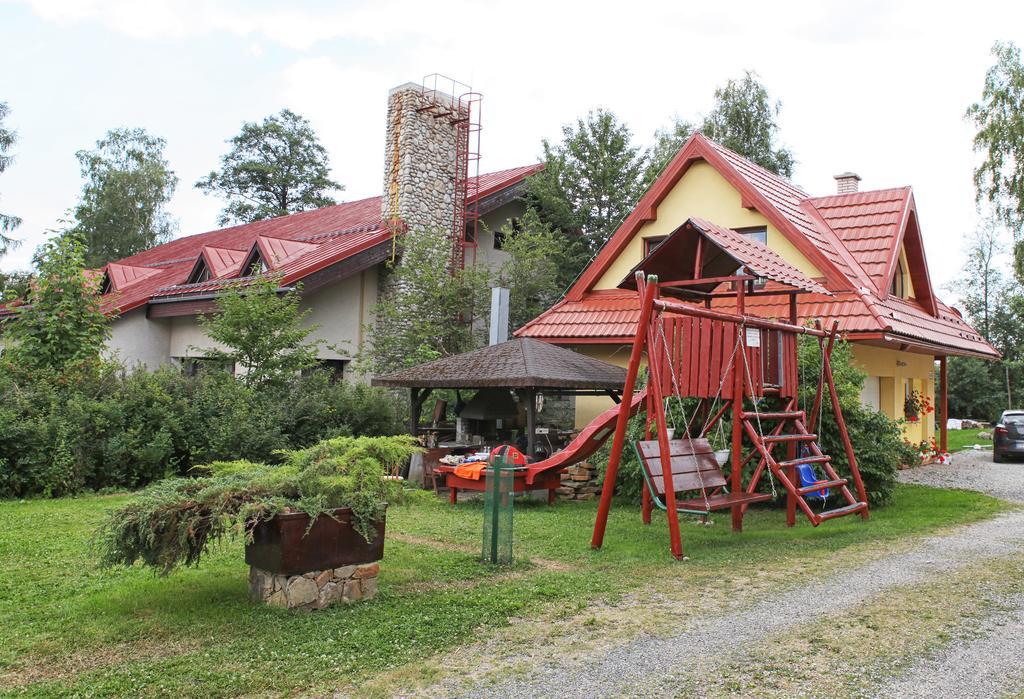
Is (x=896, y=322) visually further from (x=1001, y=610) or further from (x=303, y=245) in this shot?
(x=303, y=245)

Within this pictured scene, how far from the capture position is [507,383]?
13.1 meters

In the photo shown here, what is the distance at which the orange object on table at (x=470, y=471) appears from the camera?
11.9m

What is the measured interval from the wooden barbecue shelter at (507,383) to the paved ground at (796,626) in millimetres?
4928

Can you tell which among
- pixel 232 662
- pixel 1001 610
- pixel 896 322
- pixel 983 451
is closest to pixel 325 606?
pixel 232 662

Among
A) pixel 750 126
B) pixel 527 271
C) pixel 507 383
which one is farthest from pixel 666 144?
pixel 507 383

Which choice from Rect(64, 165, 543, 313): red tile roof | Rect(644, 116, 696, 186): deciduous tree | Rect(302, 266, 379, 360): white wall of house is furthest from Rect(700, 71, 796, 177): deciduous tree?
Rect(302, 266, 379, 360): white wall of house

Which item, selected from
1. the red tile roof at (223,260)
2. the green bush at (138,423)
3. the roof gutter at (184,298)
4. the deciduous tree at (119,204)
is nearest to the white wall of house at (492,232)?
the red tile roof at (223,260)

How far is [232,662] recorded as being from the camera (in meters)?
4.98

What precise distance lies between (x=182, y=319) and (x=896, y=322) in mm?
16645

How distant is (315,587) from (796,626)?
3.30 meters

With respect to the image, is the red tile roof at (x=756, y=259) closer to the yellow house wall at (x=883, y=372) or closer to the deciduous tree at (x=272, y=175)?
the yellow house wall at (x=883, y=372)

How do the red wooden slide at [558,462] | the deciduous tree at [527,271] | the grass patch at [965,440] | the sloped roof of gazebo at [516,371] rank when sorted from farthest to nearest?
the grass patch at [965,440], the deciduous tree at [527,271], the sloped roof of gazebo at [516,371], the red wooden slide at [558,462]

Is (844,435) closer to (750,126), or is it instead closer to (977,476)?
(977,476)

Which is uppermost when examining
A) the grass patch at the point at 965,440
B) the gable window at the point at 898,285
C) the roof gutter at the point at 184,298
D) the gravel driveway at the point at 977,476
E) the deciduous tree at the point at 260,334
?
the gable window at the point at 898,285
